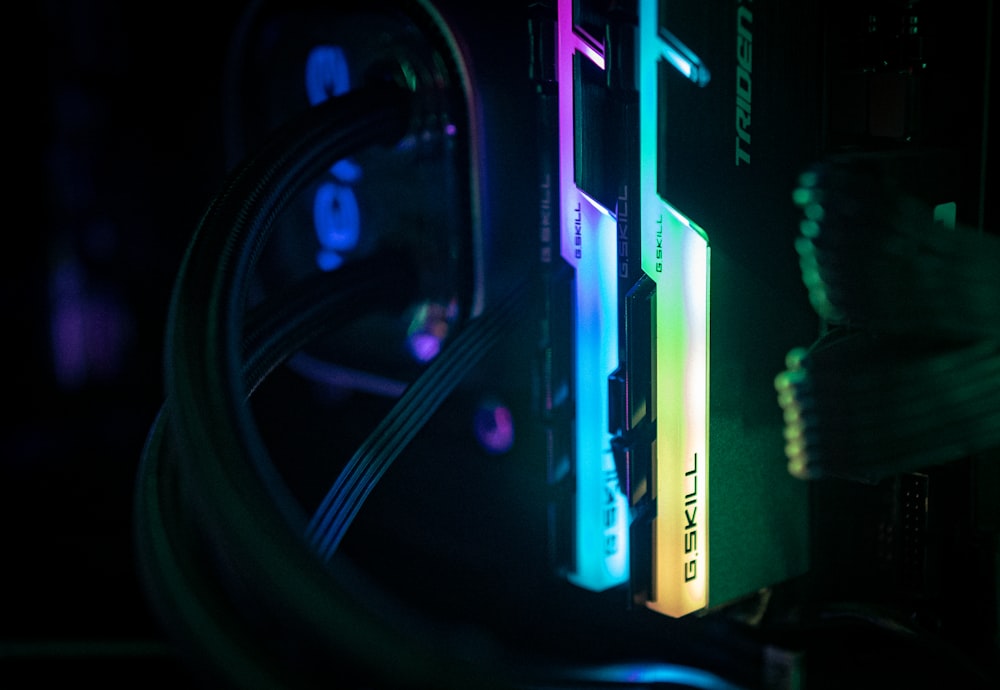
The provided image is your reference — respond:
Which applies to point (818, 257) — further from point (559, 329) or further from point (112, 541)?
point (112, 541)

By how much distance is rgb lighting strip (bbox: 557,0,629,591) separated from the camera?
958 millimetres

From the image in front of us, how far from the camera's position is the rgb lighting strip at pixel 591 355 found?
96 cm

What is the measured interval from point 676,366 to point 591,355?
108 millimetres

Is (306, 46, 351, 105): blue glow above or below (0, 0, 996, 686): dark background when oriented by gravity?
above

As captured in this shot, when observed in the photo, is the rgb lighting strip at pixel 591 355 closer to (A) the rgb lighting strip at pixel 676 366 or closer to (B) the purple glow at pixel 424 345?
(A) the rgb lighting strip at pixel 676 366

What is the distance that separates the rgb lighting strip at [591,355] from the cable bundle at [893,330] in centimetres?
24

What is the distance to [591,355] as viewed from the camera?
98 centimetres

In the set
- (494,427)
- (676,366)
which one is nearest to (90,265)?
(494,427)

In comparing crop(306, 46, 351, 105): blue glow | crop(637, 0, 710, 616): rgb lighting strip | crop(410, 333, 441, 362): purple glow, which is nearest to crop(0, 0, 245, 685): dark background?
crop(306, 46, 351, 105): blue glow

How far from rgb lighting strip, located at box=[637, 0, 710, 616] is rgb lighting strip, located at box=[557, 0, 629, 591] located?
65 mm

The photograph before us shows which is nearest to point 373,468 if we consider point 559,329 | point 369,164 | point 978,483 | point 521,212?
point 559,329

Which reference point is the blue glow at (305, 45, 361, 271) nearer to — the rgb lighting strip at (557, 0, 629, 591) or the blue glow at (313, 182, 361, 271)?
the blue glow at (313, 182, 361, 271)

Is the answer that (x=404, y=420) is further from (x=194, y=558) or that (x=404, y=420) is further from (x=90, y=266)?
(x=90, y=266)

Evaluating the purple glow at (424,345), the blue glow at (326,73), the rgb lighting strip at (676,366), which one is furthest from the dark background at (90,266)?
the rgb lighting strip at (676,366)
